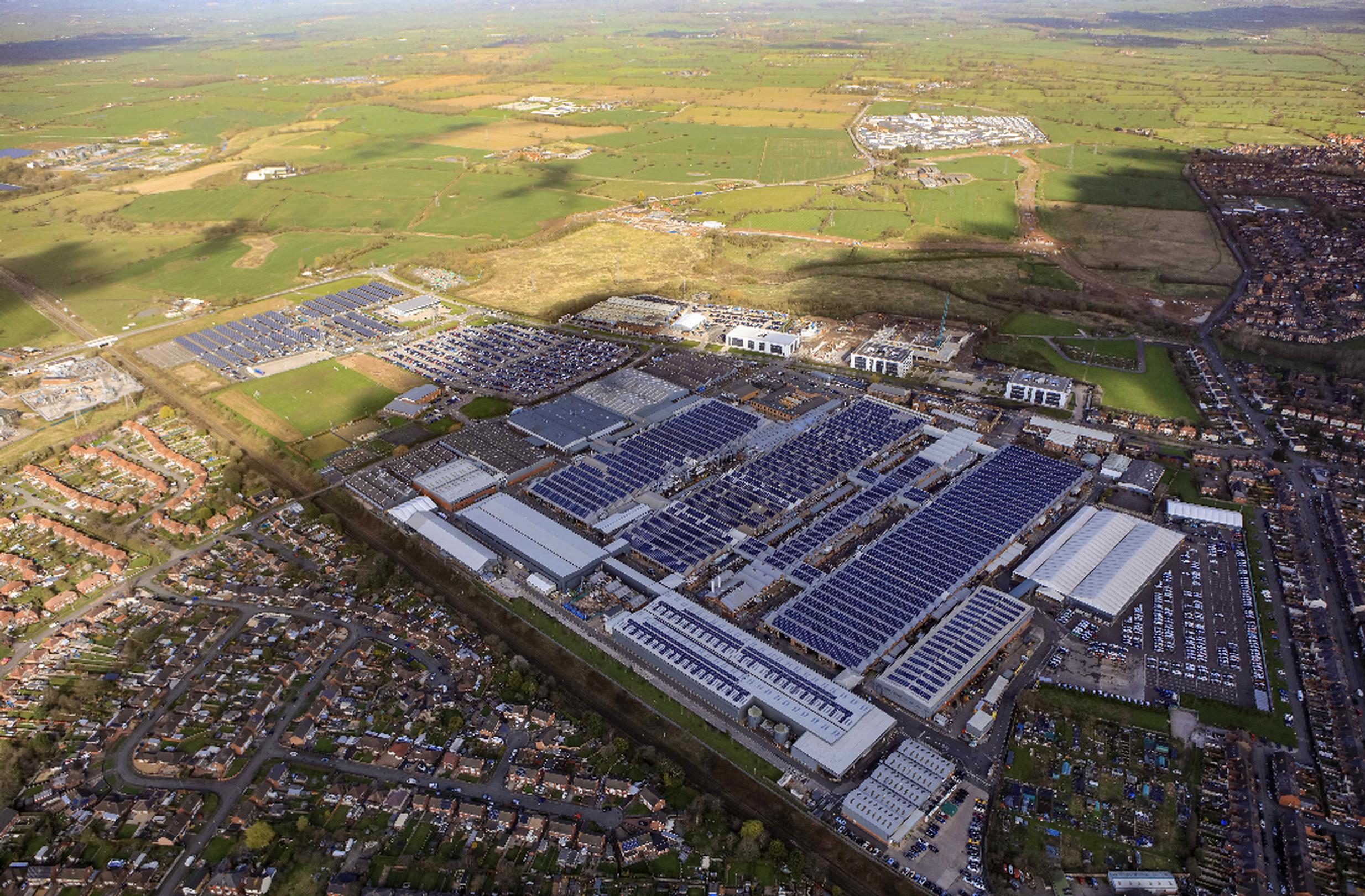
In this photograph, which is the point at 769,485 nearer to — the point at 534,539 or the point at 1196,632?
the point at 534,539

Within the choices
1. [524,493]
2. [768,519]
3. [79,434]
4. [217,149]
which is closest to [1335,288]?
[768,519]

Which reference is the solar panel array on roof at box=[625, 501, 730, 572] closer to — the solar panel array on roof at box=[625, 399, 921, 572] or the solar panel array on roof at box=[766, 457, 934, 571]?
the solar panel array on roof at box=[625, 399, 921, 572]

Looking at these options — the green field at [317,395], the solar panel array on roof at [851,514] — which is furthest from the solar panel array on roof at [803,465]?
the green field at [317,395]

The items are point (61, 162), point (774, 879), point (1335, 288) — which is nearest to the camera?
point (774, 879)

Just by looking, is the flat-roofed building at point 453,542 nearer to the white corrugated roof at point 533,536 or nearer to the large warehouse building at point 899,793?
the white corrugated roof at point 533,536

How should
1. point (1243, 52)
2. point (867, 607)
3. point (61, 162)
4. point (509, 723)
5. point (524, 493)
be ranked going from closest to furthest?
point (509, 723) → point (867, 607) → point (524, 493) → point (61, 162) → point (1243, 52)

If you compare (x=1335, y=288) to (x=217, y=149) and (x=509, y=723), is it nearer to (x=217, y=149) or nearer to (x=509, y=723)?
(x=509, y=723)

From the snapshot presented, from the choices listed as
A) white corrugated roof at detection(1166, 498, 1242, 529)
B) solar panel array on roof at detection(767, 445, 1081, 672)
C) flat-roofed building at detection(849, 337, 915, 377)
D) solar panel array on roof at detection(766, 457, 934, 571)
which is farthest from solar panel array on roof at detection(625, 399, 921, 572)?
white corrugated roof at detection(1166, 498, 1242, 529)
